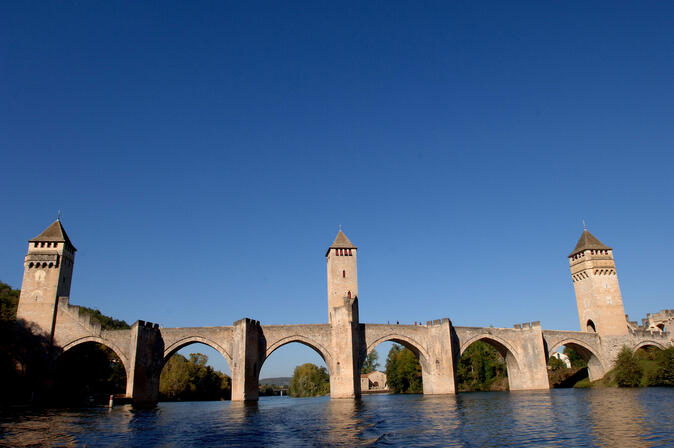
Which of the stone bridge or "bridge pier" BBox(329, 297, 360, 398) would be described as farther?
"bridge pier" BBox(329, 297, 360, 398)

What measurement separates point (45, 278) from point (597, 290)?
145ft

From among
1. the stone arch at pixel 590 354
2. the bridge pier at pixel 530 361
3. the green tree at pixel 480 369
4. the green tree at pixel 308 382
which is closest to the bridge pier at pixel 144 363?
the bridge pier at pixel 530 361

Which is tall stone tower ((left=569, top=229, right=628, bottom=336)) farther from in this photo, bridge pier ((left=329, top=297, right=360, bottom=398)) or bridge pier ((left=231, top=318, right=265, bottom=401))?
bridge pier ((left=231, top=318, right=265, bottom=401))

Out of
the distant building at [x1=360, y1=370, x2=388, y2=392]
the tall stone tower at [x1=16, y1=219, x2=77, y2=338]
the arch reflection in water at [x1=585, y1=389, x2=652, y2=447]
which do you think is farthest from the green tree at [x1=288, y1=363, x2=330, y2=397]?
the arch reflection in water at [x1=585, y1=389, x2=652, y2=447]

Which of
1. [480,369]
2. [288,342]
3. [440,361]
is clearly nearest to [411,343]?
[440,361]

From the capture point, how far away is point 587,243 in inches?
1711

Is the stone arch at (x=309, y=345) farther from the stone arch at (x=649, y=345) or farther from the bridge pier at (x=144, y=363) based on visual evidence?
the stone arch at (x=649, y=345)

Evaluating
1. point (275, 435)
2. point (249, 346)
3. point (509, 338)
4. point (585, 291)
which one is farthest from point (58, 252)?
point (585, 291)

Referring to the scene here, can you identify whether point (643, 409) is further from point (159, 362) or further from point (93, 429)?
point (159, 362)

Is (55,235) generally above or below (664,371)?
above

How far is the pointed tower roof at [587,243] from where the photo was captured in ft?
142

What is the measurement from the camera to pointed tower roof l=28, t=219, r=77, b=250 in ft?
112

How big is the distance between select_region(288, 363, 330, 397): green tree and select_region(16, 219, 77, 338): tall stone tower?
35.7 m

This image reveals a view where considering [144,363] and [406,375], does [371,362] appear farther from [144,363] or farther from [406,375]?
[144,363]
